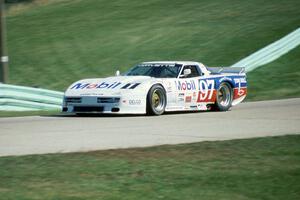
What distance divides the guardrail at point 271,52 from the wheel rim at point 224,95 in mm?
5671

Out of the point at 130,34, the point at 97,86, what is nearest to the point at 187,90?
the point at 97,86

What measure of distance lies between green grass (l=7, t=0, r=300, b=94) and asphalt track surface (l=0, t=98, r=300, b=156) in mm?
7831

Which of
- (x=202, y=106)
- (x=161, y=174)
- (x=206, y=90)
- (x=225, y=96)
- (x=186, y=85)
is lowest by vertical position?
(x=161, y=174)

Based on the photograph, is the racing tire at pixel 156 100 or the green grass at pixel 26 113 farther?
the green grass at pixel 26 113

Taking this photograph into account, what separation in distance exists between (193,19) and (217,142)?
820 inches

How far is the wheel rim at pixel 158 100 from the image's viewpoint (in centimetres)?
1539

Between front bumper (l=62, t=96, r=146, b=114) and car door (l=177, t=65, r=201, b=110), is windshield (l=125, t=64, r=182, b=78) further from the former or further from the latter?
front bumper (l=62, t=96, r=146, b=114)

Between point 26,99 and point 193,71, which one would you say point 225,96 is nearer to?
point 193,71

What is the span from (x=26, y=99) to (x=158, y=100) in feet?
11.6


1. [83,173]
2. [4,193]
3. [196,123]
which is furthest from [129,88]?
[4,193]

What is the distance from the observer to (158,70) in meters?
16.3

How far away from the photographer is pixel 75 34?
3000cm

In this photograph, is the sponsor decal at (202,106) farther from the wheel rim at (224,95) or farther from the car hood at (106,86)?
the car hood at (106,86)

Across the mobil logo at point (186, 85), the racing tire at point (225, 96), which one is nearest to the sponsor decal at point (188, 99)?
the mobil logo at point (186, 85)
